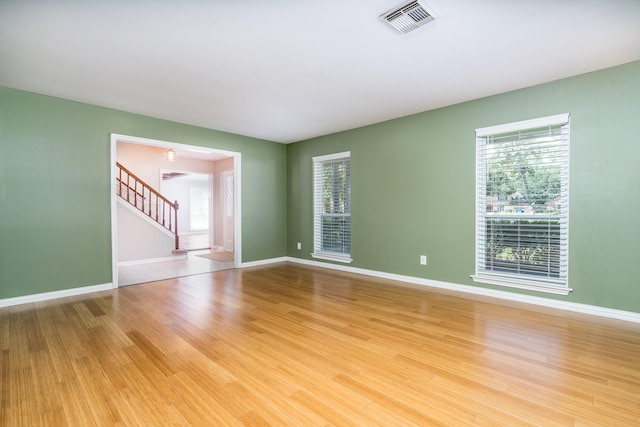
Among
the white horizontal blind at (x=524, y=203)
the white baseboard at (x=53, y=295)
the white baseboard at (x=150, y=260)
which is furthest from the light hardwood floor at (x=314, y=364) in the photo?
the white baseboard at (x=150, y=260)

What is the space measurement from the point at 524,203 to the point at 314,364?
10.3 ft

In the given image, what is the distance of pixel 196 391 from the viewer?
185cm

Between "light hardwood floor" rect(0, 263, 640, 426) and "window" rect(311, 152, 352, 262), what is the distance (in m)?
2.09

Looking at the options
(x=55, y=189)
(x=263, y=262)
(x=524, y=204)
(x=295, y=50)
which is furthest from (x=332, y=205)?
(x=55, y=189)

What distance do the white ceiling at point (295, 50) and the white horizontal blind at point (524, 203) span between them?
0.66m

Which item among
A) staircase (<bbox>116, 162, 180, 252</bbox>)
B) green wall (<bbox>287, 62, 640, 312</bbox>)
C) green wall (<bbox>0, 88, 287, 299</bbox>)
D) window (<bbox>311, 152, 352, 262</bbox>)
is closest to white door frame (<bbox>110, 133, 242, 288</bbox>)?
green wall (<bbox>0, 88, 287, 299</bbox>)

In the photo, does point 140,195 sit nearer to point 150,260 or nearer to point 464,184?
point 150,260

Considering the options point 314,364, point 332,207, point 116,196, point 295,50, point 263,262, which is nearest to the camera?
point 314,364

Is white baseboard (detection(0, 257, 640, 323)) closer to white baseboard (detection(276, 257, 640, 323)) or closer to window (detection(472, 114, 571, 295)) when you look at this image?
white baseboard (detection(276, 257, 640, 323))

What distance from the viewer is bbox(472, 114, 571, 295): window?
11.0 ft

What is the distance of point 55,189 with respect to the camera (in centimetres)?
382

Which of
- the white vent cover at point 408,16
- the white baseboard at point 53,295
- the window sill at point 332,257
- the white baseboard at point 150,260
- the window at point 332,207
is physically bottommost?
the white baseboard at point 150,260

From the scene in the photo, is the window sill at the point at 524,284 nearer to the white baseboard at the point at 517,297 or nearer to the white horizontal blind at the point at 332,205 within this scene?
the white baseboard at the point at 517,297

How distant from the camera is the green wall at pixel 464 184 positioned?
3.01 meters
